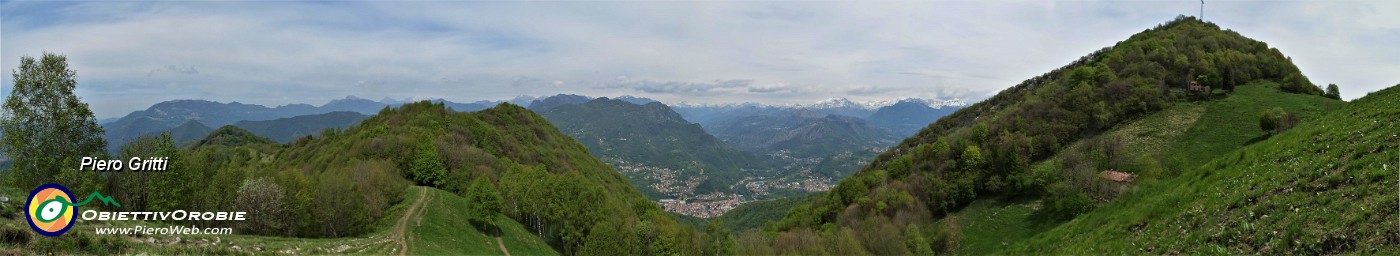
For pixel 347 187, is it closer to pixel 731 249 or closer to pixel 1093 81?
pixel 731 249

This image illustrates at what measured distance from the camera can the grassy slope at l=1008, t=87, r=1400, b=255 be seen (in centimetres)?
1367

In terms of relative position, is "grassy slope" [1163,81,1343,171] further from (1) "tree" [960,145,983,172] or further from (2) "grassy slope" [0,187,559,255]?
(2) "grassy slope" [0,187,559,255]

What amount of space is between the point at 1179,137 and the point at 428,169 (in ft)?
301

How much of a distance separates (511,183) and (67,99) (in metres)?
35.9

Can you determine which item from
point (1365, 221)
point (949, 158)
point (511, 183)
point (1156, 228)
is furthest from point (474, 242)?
point (949, 158)

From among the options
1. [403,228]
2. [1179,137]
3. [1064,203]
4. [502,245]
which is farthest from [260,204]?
[1179,137]

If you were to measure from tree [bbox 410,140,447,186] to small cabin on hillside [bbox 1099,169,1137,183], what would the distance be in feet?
247

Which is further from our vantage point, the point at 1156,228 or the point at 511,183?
the point at 511,183

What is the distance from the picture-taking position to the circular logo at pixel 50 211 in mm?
15930

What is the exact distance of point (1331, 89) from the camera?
219 feet

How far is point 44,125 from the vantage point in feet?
83.4

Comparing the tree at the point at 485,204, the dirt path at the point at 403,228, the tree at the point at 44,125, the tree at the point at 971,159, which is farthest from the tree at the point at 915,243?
the tree at the point at 44,125

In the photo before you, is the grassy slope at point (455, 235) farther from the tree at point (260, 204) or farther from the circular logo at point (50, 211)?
the circular logo at point (50, 211)

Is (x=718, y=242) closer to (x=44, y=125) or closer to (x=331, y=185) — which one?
(x=331, y=185)
